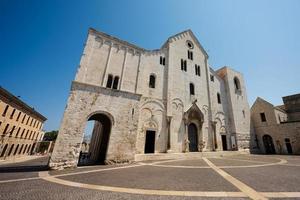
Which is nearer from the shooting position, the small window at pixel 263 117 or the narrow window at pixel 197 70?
the narrow window at pixel 197 70

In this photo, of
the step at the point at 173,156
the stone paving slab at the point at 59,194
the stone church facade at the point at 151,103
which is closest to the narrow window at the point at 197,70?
the stone church facade at the point at 151,103

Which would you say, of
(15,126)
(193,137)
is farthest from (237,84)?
(15,126)

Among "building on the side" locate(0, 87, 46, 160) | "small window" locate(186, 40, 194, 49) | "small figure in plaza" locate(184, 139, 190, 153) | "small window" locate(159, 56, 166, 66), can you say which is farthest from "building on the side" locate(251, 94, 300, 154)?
"building on the side" locate(0, 87, 46, 160)

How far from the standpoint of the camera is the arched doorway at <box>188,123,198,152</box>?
17.8 metres

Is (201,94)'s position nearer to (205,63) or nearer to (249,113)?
(205,63)

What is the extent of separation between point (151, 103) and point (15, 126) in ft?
96.0

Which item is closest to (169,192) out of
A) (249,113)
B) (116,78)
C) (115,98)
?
(115,98)

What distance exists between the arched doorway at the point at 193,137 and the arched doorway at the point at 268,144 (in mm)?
14376

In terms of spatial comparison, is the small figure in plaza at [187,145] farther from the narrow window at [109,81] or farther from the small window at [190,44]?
the small window at [190,44]

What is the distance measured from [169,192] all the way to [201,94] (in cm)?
1754

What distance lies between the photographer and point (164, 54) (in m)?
19.2

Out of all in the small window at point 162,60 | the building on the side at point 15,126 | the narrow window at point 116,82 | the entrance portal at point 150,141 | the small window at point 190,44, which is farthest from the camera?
the building on the side at point 15,126

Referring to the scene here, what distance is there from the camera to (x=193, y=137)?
18.3 m

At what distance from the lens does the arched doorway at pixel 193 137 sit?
1777 centimetres
